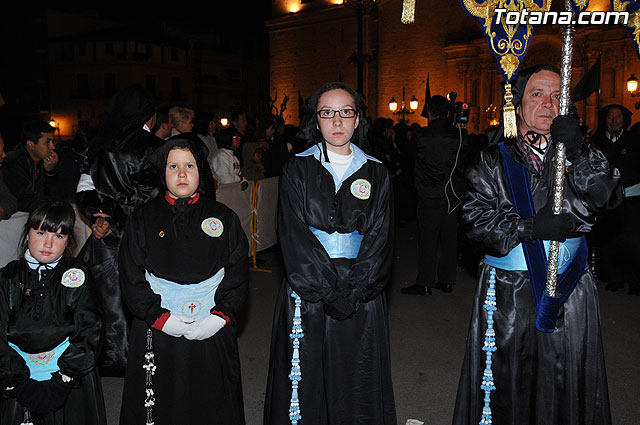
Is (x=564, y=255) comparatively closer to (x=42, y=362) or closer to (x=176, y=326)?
(x=176, y=326)

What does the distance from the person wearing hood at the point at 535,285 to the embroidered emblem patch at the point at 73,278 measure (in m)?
2.19

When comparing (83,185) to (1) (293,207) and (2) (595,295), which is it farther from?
(2) (595,295)

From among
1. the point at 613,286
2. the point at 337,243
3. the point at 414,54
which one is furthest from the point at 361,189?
the point at 414,54

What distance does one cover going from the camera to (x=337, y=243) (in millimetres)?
3246

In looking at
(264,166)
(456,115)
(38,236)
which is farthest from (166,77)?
(38,236)

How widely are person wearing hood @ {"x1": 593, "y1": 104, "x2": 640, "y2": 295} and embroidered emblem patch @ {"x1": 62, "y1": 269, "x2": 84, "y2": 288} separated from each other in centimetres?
622

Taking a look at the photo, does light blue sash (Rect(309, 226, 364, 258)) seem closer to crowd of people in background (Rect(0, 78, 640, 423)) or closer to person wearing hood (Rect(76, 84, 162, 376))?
crowd of people in background (Rect(0, 78, 640, 423))

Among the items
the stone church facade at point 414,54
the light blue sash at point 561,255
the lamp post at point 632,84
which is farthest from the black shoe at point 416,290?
the lamp post at point 632,84

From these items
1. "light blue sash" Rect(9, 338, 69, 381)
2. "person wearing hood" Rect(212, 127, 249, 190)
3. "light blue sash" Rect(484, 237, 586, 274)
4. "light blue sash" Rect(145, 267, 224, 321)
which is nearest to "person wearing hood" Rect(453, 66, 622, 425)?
"light blue sash" Rect(484, 237, 586, 274)

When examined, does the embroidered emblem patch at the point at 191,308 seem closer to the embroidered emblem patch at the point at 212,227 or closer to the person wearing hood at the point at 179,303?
the person wearing hood at the point at 179,303

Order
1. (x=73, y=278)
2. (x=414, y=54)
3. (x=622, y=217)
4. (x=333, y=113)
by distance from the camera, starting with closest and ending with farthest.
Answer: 1. (x=73, y=278)
2. (x=333, y=113)
3. (x=622, y=217)
4. (x=414, y=54)

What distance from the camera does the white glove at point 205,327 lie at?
3.01m

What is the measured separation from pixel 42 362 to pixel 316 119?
2084mm

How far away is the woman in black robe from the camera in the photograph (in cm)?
318
